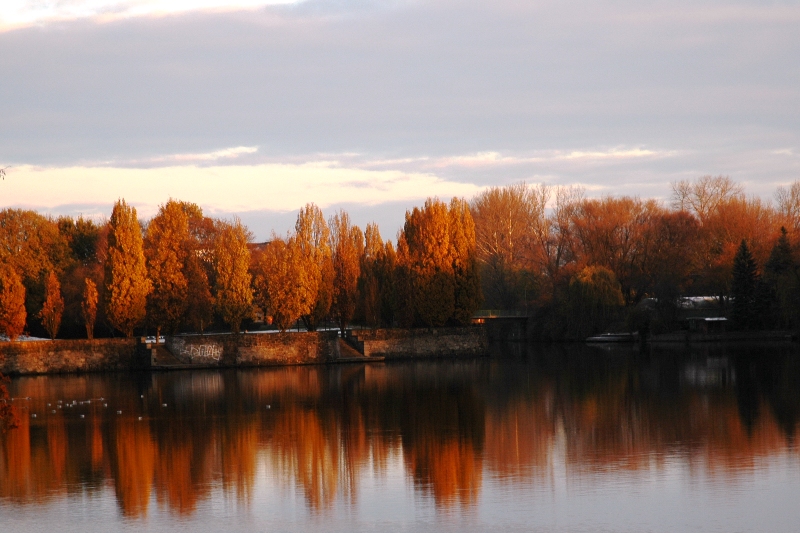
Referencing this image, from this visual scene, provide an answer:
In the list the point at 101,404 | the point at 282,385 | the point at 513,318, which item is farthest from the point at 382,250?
the point at 101,404

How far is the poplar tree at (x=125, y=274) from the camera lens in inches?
1491

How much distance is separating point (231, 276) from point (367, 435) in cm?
2270

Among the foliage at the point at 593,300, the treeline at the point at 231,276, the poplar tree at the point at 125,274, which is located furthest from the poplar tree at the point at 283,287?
the foliage at the point at 593,300

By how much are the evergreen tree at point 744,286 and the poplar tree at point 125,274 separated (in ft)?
97.7

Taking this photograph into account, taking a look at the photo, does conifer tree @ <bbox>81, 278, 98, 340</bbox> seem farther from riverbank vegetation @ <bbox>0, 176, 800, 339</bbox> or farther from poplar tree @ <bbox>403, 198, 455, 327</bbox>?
poplar tree @ <bbox>403, 198, 455, 327</bbox>

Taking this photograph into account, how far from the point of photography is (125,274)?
37.9m

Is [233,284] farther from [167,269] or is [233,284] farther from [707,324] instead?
[707,324]

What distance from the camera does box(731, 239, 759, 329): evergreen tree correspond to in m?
47.9

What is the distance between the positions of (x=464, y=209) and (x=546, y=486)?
33443 millimetres

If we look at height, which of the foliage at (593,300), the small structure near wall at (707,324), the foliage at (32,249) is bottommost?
the small structure near wall at (707,324)

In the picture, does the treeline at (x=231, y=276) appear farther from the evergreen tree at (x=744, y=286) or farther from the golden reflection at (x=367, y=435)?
the evergreen tree at (x=744, y=286)

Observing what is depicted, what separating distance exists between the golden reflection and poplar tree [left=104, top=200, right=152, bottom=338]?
8.29 metres

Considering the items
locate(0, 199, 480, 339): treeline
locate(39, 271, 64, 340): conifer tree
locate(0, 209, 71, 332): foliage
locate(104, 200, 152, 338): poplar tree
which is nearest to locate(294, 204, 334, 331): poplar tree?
locate(0, 199, 480, 339): treeline

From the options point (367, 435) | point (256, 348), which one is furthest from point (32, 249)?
point (367, 435)
